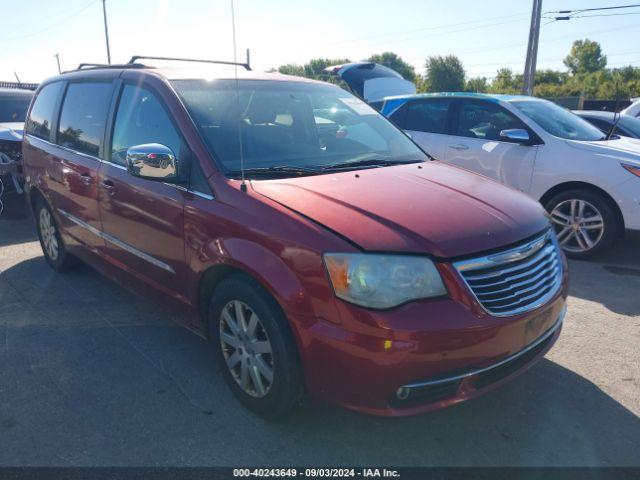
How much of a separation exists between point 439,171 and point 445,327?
1415mm

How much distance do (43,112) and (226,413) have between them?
3633 mm

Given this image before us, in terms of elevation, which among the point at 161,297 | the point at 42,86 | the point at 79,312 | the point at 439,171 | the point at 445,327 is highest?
the point at 42,86

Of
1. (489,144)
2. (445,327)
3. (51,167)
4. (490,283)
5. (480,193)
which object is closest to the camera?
(445,327)

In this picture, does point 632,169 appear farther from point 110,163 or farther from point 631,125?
point 110,163

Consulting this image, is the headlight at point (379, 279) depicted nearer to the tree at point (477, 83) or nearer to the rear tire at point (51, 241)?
the rear tire at point (51, 241)

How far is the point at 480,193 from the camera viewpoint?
2916mm

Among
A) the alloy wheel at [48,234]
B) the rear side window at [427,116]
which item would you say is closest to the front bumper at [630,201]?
the rear side window at [427,116]

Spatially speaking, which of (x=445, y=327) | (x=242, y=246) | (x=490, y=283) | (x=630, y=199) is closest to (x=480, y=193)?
(x=490, y=283)

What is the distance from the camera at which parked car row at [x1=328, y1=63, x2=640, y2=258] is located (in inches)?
205

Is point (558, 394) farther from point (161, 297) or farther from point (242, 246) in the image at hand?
point (161, 297)

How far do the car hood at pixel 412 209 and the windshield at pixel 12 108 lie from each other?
26.8ft

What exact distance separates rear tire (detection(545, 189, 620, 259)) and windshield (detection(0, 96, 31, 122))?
28.0ft

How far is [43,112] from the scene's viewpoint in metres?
4.93

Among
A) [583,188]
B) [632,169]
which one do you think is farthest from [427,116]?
[632,169]
